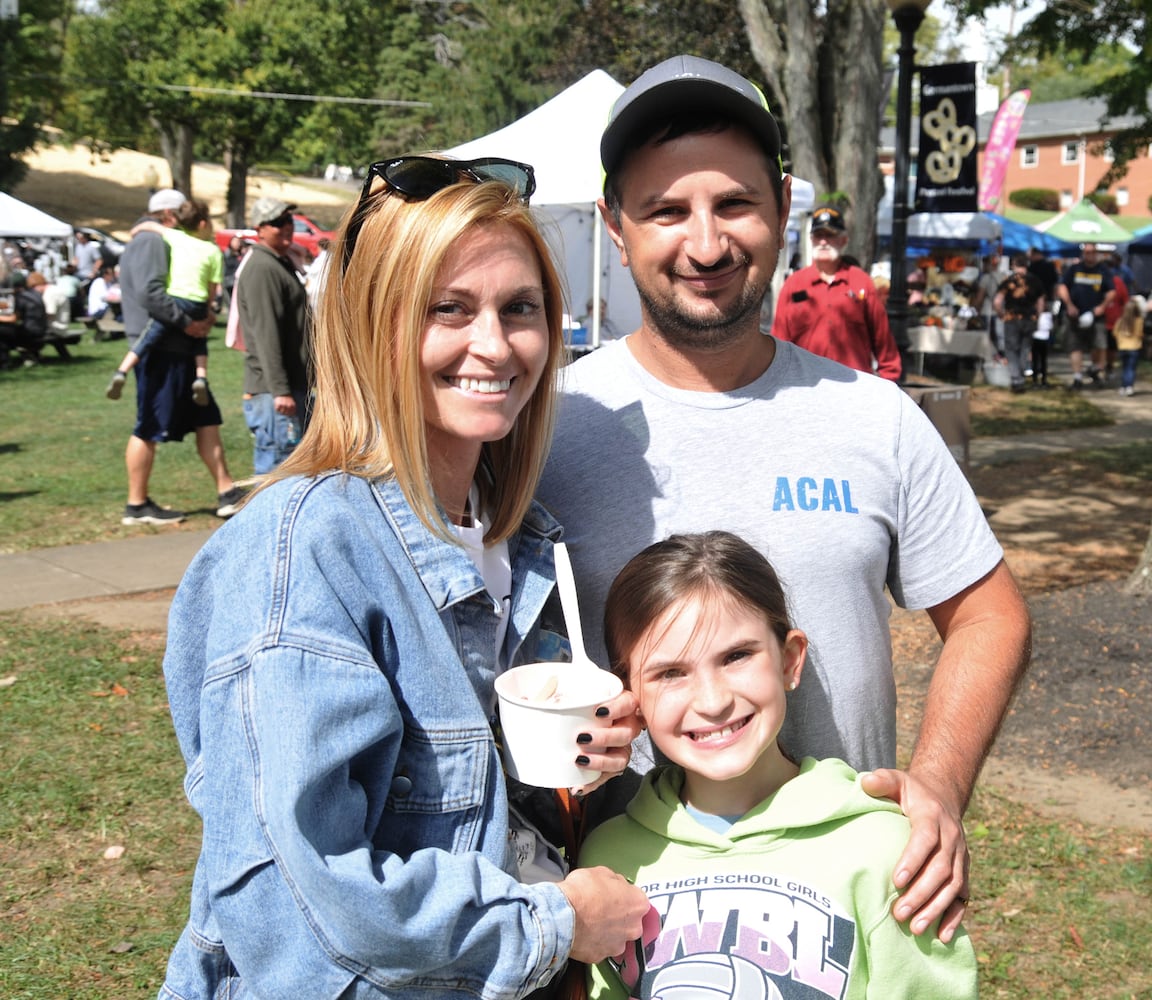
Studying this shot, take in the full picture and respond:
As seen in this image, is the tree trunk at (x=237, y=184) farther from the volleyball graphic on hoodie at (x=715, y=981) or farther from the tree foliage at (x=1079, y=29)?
the volleyball graphic on hoodie at (x=715, y=981)

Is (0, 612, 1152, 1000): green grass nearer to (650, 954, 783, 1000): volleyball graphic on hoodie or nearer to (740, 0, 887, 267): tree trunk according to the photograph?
(650, 954, 783, 1000): volleyball graphic on hoodie

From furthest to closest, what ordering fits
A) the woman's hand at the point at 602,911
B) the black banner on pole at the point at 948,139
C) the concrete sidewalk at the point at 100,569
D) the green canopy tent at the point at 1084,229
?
the green canopy tent at the point at 1084,229 → the black banner on pole at the point at 948,139 → the concrete sidewalk at the point at 100,569 → the woman's hand at the point at 602,911

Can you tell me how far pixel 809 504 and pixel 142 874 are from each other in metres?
3.04

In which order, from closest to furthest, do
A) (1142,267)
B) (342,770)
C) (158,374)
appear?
1. (342,770)
2. (158,374)
3. (1142,267)

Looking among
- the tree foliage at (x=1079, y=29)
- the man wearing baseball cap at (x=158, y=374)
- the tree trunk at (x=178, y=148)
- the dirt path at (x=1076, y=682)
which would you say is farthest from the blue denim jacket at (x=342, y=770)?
the tree trunk at (x=178, y=148)

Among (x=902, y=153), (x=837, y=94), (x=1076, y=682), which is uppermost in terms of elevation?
(x=837, y=94)

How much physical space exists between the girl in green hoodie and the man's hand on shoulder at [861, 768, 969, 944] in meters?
0.03

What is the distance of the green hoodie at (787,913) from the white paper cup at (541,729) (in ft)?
0.92

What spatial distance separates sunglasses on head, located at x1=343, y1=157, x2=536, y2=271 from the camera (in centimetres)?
169

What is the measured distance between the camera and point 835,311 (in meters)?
9.00

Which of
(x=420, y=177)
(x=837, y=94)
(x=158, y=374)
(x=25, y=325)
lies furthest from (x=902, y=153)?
(x=25, y=325)

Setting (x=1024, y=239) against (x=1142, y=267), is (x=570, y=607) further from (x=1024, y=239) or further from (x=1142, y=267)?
(x=1142, y=267)

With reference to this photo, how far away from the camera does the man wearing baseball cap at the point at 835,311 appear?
29.4 ft

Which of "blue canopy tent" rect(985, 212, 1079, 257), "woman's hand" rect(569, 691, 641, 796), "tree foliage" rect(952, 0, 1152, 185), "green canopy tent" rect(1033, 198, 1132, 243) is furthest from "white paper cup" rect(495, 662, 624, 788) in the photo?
"green canopy tent" rect(1033, 198, 1132, 243)
